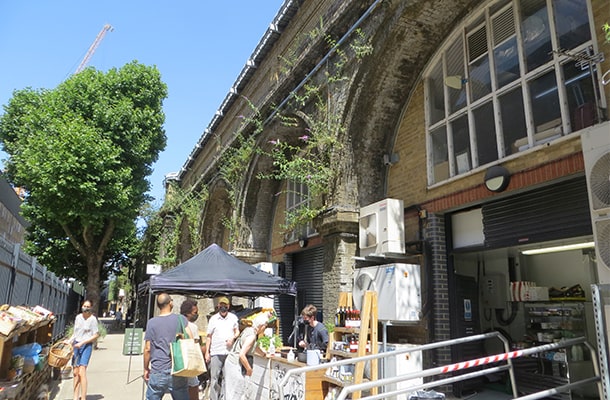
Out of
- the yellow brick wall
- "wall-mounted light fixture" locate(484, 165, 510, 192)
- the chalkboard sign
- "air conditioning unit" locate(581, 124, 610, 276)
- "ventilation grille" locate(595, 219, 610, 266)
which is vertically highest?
the yellow brick wall

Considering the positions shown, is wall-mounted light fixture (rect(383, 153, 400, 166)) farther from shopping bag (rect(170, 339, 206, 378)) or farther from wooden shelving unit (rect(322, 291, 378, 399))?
shopping bag (rect(170, 339, 206, 378))

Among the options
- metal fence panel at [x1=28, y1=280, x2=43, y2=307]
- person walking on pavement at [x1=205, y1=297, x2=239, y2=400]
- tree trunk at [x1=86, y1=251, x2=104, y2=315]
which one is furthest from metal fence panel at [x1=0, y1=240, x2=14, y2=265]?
tree trunk at [x1=86, y1=251, x2=104, y2=315]

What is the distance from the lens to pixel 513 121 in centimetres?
596

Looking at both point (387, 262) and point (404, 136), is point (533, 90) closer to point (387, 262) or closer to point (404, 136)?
point (404, 136)

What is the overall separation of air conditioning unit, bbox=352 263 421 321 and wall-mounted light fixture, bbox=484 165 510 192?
5.36 feet

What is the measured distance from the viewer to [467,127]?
22.1ft

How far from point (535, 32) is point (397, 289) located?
12.9 ft

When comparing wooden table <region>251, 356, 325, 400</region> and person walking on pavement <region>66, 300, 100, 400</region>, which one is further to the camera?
person walking on pavement <region>66, 300, 100, 400</region>

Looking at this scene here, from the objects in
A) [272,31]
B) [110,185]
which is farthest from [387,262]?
[110,185]

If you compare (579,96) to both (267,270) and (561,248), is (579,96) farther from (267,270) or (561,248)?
(267,270)

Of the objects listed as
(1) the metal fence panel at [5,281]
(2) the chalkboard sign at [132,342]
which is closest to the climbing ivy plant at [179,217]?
A: (2) the chalkboard sign at [132,342]

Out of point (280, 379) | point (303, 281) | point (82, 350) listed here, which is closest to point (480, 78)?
point (280, 379)

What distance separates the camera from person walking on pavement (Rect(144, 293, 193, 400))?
500cm

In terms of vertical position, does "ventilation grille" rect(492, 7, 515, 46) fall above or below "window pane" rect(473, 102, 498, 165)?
above
